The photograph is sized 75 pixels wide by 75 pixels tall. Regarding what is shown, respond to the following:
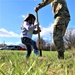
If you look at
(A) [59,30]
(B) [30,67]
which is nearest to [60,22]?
(A) [59,30]

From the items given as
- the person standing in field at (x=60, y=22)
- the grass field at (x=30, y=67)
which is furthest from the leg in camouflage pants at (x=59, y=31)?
the grass field at (x=30, y=67)

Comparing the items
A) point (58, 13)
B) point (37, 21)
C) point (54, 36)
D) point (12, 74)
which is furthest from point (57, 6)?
point (12, 74)

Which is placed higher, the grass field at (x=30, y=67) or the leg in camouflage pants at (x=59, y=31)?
the leg in camouflage pants at (x=59, y=31)

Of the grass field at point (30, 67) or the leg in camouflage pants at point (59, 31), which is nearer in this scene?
the grass field at point (30, 67)

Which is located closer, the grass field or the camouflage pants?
the grass field

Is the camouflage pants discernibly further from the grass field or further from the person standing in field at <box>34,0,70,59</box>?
the grass field

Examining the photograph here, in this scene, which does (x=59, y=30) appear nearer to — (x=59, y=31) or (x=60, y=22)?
(x=59, y=31)

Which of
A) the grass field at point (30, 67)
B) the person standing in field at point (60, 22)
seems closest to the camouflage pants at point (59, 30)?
the person standing in field at point (60, 22)

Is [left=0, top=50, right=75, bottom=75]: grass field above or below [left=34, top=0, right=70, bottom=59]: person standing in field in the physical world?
below

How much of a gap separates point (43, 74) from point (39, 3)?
5463 mm

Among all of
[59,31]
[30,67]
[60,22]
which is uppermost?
[60,22]

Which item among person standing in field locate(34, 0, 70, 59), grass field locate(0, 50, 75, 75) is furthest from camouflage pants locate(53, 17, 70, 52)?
grass field locate(0, 50, 75, 75)

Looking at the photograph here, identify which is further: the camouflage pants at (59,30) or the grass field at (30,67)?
the camouflage pants at (59,30)

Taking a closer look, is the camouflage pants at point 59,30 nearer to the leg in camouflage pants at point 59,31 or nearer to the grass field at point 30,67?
the leg in camouflage pants at point 59,31
